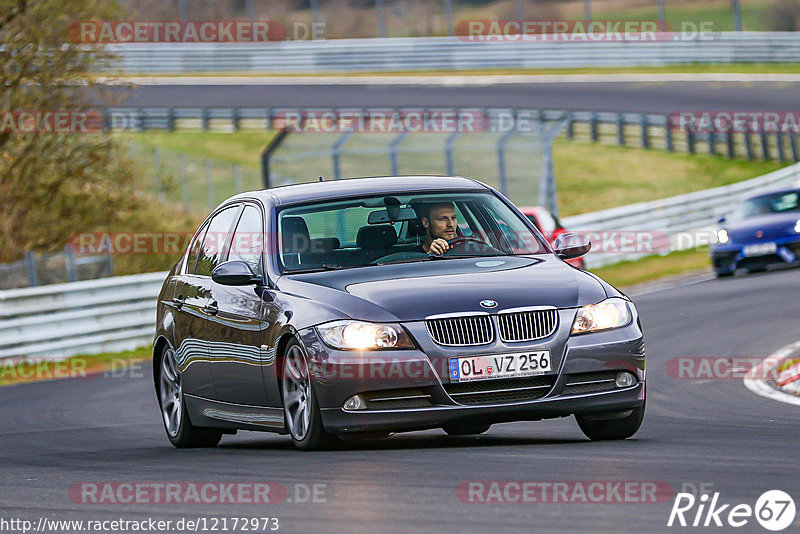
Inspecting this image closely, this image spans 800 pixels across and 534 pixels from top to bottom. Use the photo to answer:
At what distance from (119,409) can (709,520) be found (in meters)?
9.18

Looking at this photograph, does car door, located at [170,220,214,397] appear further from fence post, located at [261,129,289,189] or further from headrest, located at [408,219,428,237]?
fence post, located at [261,129,289,189]

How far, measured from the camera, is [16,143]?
81.1ft

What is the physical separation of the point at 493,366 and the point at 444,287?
552 millimetres

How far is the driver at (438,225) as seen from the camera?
899 centimetres

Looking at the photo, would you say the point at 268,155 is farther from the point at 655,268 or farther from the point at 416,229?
the point at 416,229

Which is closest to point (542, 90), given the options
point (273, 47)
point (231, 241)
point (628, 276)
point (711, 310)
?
point (273, 47)

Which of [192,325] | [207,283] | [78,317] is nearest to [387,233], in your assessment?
[207,283]

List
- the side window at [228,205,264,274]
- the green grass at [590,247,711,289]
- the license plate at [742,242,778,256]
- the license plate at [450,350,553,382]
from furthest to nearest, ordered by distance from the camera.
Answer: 1. the green grass at [590,247,711,289]
2. the license plate at [742,242,778,256]
3. the side window at [228,205,264,274]
4. the license plate at [450,350,553,382]

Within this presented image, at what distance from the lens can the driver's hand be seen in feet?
29.3

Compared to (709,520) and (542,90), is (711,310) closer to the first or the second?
(709,520)

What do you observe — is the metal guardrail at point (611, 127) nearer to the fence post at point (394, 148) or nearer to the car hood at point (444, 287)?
the fence post at point (394, 148)

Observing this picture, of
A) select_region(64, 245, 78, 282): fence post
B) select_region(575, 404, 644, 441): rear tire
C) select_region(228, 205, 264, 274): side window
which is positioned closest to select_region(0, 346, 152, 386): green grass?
select_region(64, 245, 78, 282): fence post

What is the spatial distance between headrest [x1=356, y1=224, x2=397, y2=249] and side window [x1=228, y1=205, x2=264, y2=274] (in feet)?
1.95

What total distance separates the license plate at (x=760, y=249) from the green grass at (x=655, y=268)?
7.18ft
